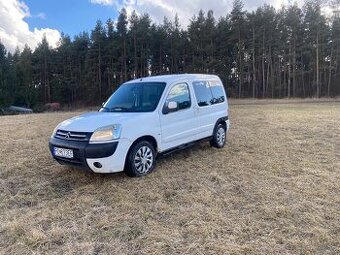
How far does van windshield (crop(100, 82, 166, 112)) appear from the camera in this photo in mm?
5862

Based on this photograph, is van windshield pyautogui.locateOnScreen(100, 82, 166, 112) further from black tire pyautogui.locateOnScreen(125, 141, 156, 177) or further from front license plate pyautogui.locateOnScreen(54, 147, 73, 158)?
front license plate pyautogui.locateOnScreen(54, 147, 73, 158)

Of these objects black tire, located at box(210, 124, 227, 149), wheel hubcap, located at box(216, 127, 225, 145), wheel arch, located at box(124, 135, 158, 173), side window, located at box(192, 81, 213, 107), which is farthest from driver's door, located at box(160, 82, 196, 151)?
wheel hubcap, located at box(216, 127, 225, 145)

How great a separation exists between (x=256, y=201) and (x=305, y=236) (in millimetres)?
1007

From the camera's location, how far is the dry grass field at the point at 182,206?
10.7 feet

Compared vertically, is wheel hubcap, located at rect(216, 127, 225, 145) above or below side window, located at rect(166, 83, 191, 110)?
below

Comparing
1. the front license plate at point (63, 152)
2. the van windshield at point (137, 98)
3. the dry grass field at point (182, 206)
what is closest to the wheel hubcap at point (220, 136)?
the dry grass field at point (182, 206)

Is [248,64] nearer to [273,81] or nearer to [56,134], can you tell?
[273,81]

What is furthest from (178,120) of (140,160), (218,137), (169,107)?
(218,137)

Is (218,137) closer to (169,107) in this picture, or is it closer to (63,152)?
(169,107)

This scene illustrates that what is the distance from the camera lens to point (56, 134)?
540cm

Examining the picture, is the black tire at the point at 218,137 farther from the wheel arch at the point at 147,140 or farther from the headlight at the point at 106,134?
the headlight at the point at 106,134

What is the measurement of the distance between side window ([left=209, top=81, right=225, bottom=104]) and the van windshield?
1.89 m

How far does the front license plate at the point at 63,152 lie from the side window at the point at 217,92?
150 inches

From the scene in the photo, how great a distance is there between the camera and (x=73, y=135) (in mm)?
5070
